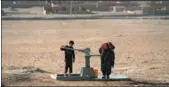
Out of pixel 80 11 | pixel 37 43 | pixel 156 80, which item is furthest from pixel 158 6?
pixel 156 80

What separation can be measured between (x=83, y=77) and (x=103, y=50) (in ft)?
2.93

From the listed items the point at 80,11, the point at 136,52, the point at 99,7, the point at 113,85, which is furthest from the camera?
the point at 99,7

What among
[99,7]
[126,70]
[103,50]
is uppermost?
[103,50]

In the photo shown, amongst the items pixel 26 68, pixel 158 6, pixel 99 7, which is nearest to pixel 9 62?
pixel 26 68

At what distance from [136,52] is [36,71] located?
7.82 meters

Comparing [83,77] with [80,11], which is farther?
[80,11]

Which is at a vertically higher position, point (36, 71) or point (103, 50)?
point (103, 50)

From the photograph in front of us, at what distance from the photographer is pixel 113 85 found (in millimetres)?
12945

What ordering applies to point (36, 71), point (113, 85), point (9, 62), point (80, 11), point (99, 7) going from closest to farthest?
1. point (113, 85)
2. point (36, 71)
3. point (9, 62)
4. point (80, 11)
5. point (99, 7)

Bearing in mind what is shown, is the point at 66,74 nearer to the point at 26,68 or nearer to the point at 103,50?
the point at 103,50

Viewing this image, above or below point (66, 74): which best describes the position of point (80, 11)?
below

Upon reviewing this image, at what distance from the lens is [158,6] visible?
98125 millimetres

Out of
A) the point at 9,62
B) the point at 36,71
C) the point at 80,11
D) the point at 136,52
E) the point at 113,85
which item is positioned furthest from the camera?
the point at 80,11

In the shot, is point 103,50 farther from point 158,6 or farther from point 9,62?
point 158,6
